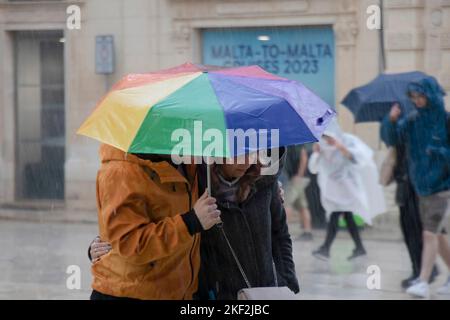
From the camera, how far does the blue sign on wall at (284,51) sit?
12.9m

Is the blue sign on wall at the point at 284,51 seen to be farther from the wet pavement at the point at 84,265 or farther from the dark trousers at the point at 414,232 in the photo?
the dark trousers at the point at 414,232

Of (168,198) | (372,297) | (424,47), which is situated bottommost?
(372,297)

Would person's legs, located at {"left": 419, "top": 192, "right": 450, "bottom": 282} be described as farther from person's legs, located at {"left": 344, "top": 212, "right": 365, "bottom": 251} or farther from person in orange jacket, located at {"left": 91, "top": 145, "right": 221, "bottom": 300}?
person in orange jacket, located at {"left": 91, "top": 145, "right": 221, "bottom": 300}

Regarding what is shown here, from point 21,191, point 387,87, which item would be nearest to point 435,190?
point 387,87

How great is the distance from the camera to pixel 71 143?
1405cm

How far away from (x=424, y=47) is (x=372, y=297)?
16.6ft

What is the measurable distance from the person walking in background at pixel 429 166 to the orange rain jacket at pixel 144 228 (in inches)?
186

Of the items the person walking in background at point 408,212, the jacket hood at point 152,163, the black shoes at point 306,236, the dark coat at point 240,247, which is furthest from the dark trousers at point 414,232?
the jacket hood at point 152,163

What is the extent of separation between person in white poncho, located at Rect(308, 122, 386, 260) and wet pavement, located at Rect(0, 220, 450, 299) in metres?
0.28

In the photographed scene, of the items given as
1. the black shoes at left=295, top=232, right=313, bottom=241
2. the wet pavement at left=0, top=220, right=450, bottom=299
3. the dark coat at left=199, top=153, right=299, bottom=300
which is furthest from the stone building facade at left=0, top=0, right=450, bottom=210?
the dark coat at left=199, top=153, right=299, bottom=300

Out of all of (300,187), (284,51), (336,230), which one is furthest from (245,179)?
(284,51)
